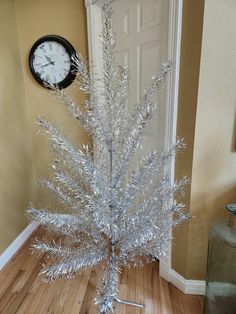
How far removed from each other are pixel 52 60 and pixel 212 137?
142 cm

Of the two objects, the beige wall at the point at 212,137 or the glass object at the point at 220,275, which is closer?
the beige wall at the point at 212,137

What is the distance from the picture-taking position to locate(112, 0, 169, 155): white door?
142 cm

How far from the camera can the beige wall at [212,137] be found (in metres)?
1.14

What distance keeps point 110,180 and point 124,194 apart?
85 millimetres

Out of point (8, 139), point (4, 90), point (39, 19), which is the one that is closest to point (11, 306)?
point (8, 139)

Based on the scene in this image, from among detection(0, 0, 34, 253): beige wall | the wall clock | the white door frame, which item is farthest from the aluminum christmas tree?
the wall clock

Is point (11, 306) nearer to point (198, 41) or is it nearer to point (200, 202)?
point (200, 202)

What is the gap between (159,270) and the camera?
1714mm

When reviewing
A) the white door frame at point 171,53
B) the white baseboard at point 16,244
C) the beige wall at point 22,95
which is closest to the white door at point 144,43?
the white door frame at point 171,53

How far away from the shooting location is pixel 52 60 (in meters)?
1.91

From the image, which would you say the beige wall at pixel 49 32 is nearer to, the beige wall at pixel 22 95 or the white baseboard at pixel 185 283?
the beige wall at pixel 22 95

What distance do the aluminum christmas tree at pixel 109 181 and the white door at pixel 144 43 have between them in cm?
58

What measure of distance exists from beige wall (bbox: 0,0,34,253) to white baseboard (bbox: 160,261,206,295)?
4.22ft

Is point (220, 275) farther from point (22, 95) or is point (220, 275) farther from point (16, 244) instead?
point (22, 95)
